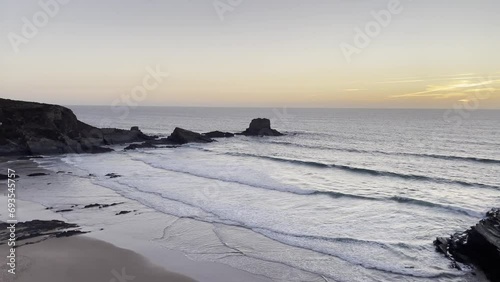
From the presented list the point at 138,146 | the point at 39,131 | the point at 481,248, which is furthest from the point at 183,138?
the point at 481,248

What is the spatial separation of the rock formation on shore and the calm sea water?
5.07 metres

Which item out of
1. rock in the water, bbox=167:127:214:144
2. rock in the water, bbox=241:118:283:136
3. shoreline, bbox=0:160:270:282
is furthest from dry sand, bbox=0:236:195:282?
rock in the water, bbox=241:118:283:136

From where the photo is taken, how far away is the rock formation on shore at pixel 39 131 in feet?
139

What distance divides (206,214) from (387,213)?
32.4 feet

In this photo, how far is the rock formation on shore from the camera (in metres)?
42.4

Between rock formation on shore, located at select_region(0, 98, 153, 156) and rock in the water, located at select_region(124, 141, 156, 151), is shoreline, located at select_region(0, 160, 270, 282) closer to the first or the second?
rock formation on shore, located at select_region(0, 98, 153, 156)

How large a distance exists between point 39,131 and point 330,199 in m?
37.4

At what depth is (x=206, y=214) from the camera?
19859mm

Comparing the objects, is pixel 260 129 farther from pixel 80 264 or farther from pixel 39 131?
pixel 80 264

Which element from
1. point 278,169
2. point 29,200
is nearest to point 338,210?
point 278,169

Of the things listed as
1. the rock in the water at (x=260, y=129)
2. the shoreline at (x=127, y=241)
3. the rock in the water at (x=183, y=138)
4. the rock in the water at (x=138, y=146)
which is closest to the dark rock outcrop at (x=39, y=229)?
the shoreline at (x=127, y=241)

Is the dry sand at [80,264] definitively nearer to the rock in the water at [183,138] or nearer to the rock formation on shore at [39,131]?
the rock formation on shore at [39,131]

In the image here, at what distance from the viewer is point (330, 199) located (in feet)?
77.2

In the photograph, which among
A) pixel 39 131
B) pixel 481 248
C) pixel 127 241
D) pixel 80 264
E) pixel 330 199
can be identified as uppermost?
pixel 39 131
